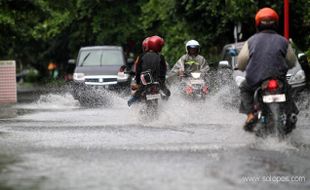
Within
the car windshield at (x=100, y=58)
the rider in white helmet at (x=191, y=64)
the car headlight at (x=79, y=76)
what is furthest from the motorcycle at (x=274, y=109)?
the car windshield at (x=100, y=58)

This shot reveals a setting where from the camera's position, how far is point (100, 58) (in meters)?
28.4

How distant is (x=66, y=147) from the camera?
446 inches

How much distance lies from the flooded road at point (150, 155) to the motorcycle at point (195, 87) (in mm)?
1010

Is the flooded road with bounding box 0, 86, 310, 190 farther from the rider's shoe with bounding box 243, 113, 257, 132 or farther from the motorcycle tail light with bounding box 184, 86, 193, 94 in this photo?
the motorcycle tail light with bounding box 184, 86, 193, 94

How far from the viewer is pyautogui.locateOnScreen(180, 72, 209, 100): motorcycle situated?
17688 mm

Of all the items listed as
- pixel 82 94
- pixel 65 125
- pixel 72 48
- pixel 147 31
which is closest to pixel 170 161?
pixel 65 125

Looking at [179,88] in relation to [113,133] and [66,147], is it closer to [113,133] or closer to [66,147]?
[113,133]

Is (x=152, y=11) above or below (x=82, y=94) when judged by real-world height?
above

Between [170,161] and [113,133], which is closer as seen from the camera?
[170,161]

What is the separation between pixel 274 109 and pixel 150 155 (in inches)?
70.6

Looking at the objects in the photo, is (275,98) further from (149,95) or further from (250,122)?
(149,95)

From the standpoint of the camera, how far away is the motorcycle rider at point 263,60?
36.8 ft

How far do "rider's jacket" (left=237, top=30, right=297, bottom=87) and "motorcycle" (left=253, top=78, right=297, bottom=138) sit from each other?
139 millimetres

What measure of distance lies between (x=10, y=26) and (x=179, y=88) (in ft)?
91.5
